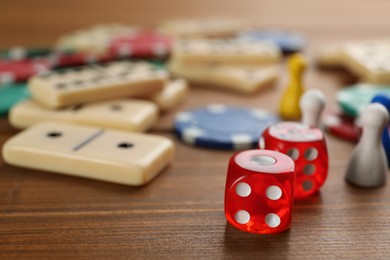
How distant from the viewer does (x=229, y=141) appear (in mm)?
874

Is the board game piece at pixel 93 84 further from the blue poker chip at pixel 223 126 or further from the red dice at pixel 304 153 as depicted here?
the red dice at pixel 304 153

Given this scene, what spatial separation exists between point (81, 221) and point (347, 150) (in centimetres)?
43

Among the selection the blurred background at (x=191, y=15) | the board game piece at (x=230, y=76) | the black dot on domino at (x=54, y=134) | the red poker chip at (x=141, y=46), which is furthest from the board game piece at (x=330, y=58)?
the black dot on domino at (x=54, y=134)

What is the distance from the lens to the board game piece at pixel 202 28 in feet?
4.93

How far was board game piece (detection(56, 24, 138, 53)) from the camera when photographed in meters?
1.35

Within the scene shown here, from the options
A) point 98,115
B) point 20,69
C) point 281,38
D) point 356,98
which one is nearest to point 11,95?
point 20,69

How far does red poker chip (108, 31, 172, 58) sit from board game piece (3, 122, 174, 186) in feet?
1.41

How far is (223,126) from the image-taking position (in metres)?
0.94

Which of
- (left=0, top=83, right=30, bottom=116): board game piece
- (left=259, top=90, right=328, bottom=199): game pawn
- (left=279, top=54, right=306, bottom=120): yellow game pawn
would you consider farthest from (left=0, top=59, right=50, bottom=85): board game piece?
(left=259, top=90, right=328, bottom=199): game pawn

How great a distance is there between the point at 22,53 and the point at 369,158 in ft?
2.80

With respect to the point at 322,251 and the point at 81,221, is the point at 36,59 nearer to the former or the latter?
the point at 81,221

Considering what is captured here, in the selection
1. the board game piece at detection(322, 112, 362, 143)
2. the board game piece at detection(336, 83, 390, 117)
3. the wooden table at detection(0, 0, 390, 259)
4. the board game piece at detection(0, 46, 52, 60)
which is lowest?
the wooden table at detection(0, 0, 390, 259)

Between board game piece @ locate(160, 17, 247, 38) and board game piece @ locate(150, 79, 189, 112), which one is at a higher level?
board game piece @ locate(160, 17, 247, 38)

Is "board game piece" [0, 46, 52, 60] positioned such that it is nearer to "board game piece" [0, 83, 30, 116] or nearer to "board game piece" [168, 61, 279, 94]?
"board game piece" [0, 83, 30, 116]
